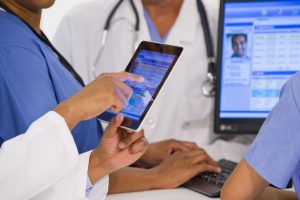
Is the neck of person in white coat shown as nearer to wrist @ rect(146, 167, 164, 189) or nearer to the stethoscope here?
the stethoscope

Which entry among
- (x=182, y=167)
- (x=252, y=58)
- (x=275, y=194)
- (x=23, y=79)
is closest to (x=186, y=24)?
(x=252, y=58)

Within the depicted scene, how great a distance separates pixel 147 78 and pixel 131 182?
0.94 feet

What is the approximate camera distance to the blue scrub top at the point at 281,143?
32.9 inches

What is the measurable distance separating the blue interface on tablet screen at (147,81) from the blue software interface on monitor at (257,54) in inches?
19.6

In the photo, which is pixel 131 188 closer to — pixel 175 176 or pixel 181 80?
pixel 175 176

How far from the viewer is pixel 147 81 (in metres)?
0.94

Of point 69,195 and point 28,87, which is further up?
point 28,87

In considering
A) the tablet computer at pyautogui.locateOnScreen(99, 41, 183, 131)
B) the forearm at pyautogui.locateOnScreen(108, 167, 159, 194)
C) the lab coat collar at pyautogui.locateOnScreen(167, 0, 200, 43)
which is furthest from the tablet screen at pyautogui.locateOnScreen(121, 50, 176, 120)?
the lab coat collar at pyautogui.locateOnScreen(167, 0, 200, 43)

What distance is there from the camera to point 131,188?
114cm

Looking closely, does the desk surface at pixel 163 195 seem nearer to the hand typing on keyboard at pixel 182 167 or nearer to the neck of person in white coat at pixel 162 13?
the hand typing on keyboard at pixel 182 167

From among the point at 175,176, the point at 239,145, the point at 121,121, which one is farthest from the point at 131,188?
the point at 239,145

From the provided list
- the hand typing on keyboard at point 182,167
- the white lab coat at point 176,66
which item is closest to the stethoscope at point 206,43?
the white lab coat at point 176,66

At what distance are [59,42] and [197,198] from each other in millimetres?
740

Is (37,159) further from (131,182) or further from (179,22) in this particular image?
(179,22)
